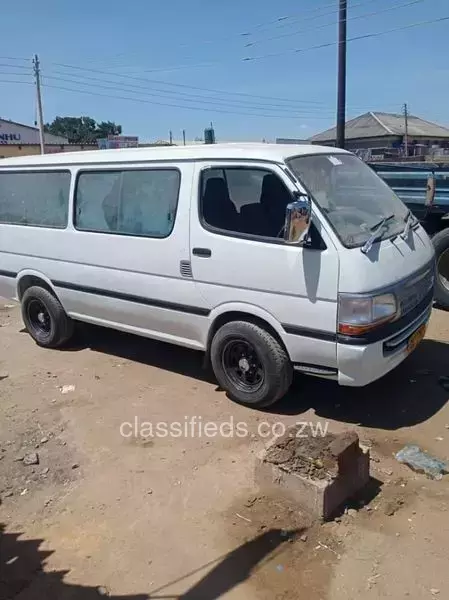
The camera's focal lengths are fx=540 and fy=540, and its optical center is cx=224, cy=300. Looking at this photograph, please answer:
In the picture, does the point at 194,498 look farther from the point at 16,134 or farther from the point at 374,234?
the point at 16,134

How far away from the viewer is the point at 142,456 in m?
3.84

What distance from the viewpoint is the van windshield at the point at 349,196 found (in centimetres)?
390

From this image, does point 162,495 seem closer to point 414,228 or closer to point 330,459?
point 330,459

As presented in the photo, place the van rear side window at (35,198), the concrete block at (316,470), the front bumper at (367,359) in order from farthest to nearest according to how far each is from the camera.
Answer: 1. the van rear side window at (35,198)
2. the front bumper at (367,359)
3. the concrete block at (316,470)

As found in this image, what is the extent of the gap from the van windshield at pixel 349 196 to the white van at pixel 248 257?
0.01m

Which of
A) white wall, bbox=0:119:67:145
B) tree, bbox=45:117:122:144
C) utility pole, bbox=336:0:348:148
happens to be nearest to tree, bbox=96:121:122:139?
tree, bbox=45:117:122:144

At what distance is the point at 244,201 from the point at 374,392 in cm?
195

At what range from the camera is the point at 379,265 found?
3779 mm

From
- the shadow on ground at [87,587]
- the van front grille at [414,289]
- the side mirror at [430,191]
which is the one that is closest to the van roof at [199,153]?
the van front grille at [414,289]

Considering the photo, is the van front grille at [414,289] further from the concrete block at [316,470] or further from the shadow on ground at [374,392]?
the concrete block at [316,470]

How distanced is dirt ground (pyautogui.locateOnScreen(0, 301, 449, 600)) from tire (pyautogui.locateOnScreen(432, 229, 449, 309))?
1.84m

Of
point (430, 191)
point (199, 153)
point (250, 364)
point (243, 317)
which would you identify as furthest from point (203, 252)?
point (430, 191)

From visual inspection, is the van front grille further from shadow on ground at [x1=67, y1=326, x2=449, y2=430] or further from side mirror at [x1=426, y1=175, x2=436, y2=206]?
side mirror at [x1=426, y1=175, x2=436, y2=206]

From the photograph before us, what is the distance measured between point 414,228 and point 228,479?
2.64 m
